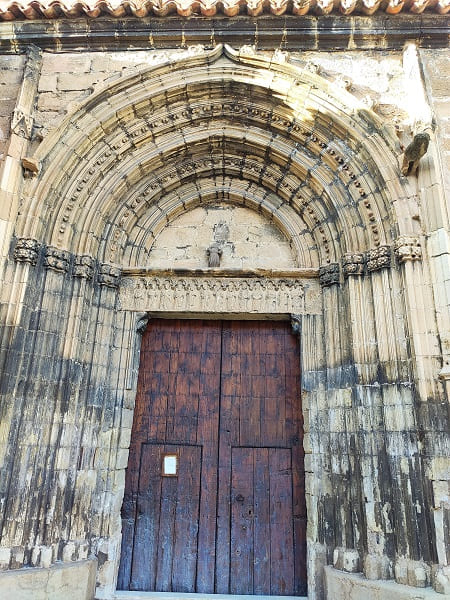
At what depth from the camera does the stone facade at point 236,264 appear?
388 centimetres

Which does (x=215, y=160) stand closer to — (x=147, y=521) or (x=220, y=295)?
(x=220, y=295)

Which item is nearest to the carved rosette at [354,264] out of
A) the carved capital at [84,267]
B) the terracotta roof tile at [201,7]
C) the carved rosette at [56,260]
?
the carved capital at [84,267]

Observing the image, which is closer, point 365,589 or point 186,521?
point 365,589

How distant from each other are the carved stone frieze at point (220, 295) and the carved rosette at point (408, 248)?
1.03 meters

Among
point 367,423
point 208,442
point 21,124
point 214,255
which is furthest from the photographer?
point 214,255

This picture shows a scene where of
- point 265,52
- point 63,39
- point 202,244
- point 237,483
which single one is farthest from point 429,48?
point 237,483

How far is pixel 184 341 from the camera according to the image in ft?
16.8

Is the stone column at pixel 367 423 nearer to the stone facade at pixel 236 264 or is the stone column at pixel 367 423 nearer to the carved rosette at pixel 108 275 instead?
the stone facade at pixel 236 264

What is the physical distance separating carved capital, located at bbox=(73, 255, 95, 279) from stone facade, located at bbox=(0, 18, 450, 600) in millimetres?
21

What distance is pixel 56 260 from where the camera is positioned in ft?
14.8

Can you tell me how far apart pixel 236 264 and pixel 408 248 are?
6.40 ft

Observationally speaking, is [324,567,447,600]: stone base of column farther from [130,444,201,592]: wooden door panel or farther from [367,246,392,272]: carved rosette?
[367,246,392,272]: carved rosette

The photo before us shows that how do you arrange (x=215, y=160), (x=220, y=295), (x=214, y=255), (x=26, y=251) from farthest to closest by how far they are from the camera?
1. (x=215, y=160)
2. (x=214, y=255)
3. (x=220, y=295)
4. (x=26, y=251)

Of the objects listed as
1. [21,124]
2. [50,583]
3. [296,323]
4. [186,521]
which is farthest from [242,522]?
[21,124]
